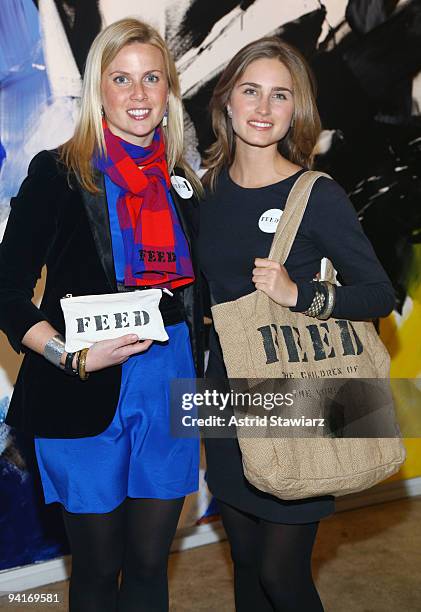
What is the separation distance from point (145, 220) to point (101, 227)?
118 millimetres

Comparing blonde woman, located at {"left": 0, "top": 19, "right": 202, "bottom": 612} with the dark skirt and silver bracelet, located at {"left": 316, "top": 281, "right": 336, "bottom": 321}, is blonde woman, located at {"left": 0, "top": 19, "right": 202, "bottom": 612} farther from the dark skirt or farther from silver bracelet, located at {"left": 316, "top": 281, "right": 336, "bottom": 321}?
silver bracelet, located at {"left": 316, "top": 281, "right": 336, "bottom": 321}

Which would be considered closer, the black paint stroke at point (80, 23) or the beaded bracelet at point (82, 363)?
the beaded bracelet at point (82, 363)

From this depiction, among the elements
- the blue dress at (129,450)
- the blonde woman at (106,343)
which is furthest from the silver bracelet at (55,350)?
the blue dress at (129,450)

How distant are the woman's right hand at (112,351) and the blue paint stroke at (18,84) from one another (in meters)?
1.10

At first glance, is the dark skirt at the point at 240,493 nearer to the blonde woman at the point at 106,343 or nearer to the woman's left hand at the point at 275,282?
the blonde woman at the point at 106,343

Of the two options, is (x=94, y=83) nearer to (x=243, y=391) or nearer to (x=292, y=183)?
(x=292, y=183)

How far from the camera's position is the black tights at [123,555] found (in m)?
1.96

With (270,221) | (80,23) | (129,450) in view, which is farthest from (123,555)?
(80,23)

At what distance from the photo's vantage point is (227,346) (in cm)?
199

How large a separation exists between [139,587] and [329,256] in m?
0.97

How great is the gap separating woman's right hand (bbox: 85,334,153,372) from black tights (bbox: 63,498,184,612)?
1.24 feet

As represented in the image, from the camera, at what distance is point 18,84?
275 centimetres

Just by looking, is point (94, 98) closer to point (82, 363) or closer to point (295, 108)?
point (295, 108)

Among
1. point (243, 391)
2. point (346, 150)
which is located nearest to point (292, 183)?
point (243, 391)
